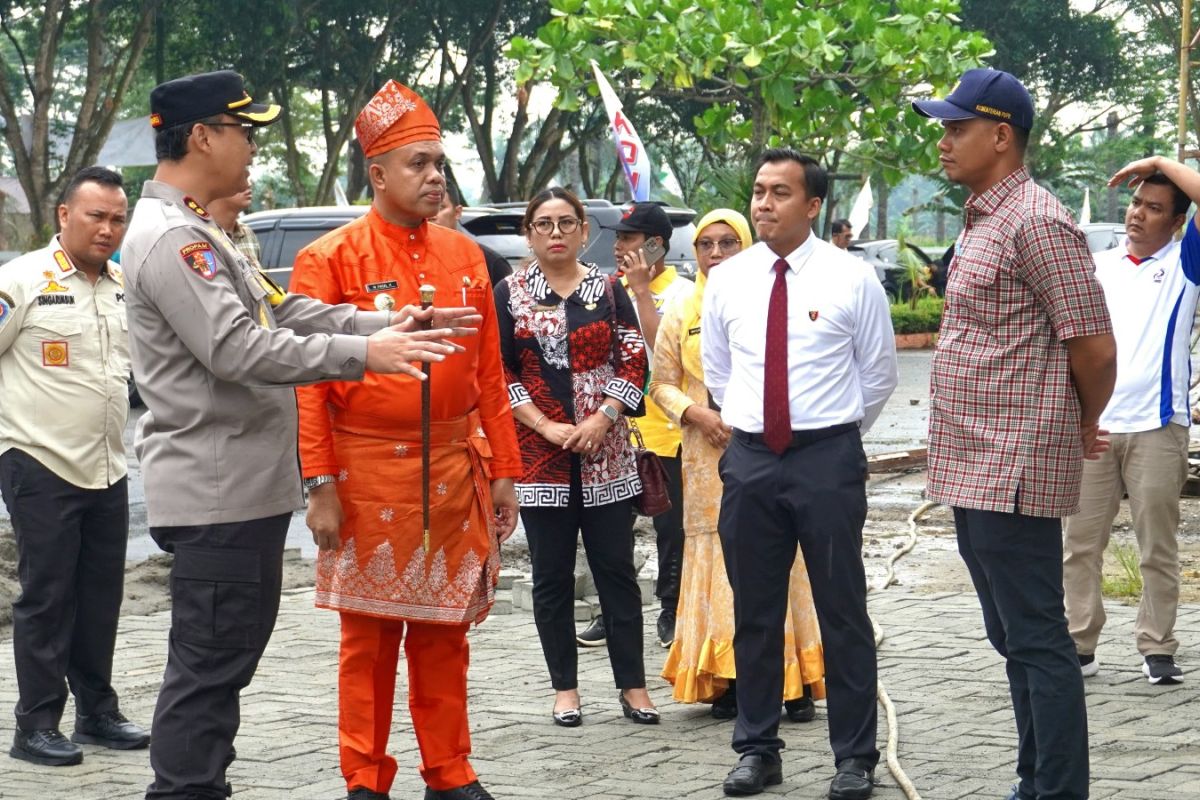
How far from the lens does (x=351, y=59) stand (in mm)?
32562

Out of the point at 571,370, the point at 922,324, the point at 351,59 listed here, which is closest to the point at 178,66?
the point at 351,59

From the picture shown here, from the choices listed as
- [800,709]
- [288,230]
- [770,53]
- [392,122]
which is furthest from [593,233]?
[392,122]

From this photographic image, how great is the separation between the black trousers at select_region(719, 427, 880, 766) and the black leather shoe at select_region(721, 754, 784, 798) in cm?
3

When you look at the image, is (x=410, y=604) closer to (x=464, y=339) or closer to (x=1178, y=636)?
(x=464, y=339)

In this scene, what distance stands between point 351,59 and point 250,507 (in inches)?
1151

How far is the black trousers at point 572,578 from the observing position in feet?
20.9

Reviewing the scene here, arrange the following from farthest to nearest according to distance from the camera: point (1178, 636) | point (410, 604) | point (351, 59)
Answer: point (351, 59)
point (1178, 636)
point (410, 604)

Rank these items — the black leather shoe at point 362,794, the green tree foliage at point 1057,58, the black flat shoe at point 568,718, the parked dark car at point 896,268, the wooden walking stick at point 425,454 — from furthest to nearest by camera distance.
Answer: the green tree foliage at point 1057,58, the parked dark car at point 896,268, the black flat shoe at point 568,718, the black leather shoe at point 362,794, the wooden walking stick at point 425,454

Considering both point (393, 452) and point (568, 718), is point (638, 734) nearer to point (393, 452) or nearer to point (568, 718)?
point (568, 718)

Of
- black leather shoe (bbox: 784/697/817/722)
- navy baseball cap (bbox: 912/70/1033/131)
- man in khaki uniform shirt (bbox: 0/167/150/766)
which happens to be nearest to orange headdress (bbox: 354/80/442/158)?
man in khaki uniform shirt (bbox: 0/167/150/766)

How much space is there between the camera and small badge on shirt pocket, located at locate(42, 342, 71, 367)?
6090 millimetres

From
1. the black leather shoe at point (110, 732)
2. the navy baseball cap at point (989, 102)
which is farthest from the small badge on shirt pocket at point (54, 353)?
the navy baseball cap at point (989, 102)

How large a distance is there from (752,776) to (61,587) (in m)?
2.52

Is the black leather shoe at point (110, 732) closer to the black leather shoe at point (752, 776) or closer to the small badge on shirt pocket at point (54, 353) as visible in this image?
the small badge on shirt pocket at point (54, 353)
